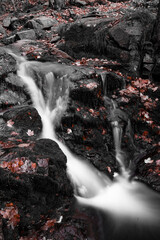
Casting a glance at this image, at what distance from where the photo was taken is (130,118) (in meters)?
5.38

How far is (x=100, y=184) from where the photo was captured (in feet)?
13.9

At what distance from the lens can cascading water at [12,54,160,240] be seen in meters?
3.47

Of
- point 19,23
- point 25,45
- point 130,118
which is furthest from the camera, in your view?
point 19,23

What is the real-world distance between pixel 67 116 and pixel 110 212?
8.72 ft

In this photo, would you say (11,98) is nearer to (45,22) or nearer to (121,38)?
(121,38)

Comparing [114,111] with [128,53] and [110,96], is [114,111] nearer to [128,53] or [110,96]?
[110,96]

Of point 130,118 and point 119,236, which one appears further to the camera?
point 130,118

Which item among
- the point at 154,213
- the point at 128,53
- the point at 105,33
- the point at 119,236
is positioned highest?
the point at 105,33

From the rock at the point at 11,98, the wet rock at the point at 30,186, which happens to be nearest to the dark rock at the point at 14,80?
the rock at the point at 11,98

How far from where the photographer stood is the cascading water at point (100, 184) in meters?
3.47

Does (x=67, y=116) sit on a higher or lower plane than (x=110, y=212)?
higher

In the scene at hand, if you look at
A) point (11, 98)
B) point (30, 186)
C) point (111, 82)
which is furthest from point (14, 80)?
point (30, 186)

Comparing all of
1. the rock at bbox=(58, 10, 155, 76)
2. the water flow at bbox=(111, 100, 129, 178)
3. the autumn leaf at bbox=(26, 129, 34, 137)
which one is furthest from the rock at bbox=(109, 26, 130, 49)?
the autumn leaf at bbox=(26, 129, 34, 137)

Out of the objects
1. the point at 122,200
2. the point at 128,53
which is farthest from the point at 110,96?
the point at 122,200
